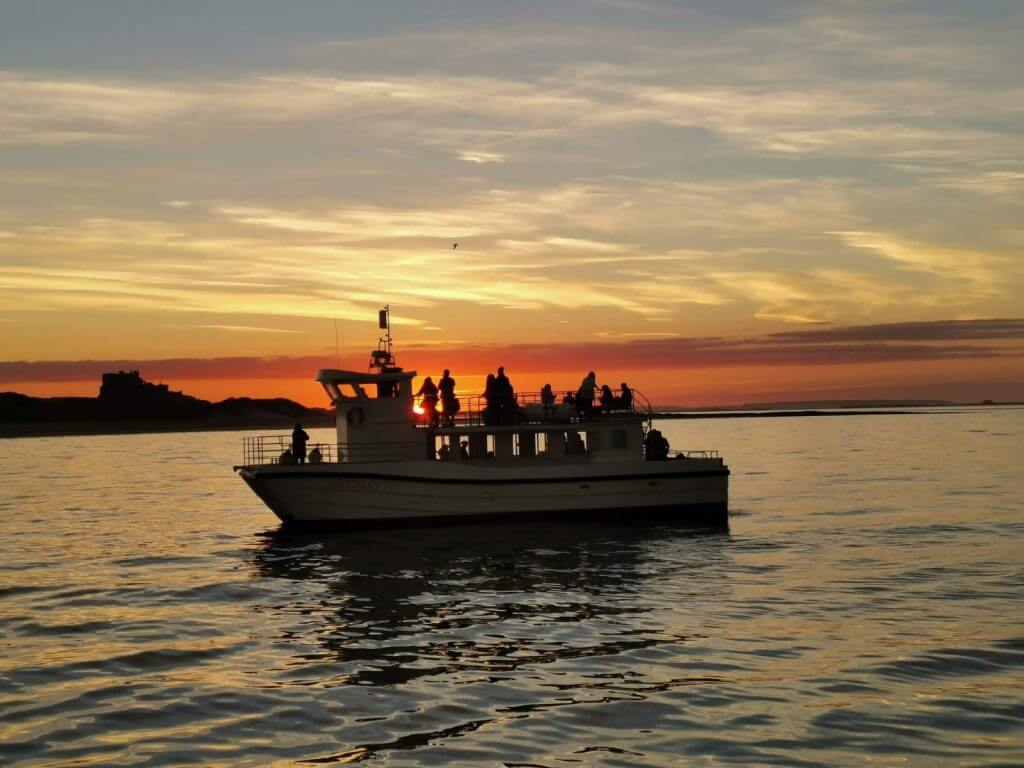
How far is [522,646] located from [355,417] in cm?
1856

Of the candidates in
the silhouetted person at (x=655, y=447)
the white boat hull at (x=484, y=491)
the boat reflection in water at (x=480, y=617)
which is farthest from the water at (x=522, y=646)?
the silhouetted person at (x=655, y=447)

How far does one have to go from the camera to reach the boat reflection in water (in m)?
14.5

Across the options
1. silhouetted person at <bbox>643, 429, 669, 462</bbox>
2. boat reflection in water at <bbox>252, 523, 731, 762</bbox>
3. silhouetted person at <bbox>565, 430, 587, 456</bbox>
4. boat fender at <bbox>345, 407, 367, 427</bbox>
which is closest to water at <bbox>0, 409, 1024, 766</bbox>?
boat reflection in water at <bbox>252, 523, 731, 762</bbox>

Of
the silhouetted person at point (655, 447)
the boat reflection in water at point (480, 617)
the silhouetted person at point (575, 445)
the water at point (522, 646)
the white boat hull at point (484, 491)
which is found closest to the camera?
the water at point (522, 646)

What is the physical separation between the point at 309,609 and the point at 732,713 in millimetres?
11493

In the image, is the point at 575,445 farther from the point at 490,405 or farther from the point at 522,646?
the point at 522,646

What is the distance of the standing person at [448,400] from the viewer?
120 feet

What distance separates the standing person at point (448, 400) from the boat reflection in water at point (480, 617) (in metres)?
4.48

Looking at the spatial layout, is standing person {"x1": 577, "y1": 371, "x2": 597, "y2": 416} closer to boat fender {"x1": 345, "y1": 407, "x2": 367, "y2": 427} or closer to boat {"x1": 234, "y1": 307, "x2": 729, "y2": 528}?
boat {"x1": 234, "y1": 307, "x2": 729, "y2": 528}

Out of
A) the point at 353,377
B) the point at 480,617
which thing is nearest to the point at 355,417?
the point at 353,377

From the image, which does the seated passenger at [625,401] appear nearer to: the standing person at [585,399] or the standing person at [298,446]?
the standing person at [585,399]

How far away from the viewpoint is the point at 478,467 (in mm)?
34875

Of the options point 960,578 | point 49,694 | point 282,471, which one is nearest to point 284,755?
point 49,694

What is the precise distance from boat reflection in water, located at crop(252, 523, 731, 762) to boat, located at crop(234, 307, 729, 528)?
2.87ft
